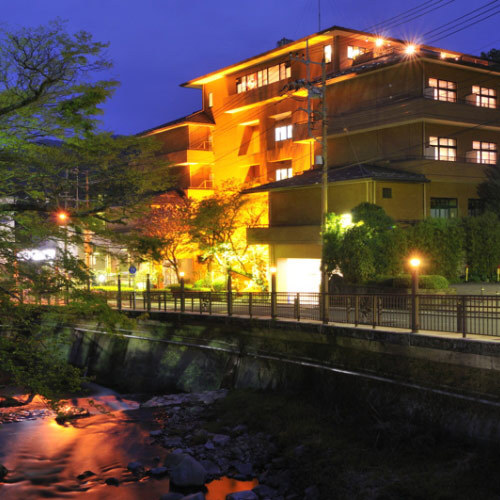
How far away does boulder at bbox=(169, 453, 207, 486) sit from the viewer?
50.1ft

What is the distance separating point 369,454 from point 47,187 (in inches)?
392

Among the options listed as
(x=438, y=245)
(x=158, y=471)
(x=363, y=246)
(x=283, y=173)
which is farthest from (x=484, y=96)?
(x=158, y=471)

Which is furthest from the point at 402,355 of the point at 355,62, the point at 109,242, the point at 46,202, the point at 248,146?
the point at 248,146

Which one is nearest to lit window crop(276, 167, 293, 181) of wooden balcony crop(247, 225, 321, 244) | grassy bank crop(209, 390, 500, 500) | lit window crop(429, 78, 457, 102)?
wooden balcony crop(247, 225, 321, 244)

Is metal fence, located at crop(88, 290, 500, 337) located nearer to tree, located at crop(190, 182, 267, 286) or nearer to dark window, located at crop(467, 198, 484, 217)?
tree, located at crop(190, 182, 267, 286)

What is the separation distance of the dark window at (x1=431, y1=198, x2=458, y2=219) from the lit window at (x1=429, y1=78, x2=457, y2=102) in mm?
5850

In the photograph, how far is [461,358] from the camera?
49.8 ft

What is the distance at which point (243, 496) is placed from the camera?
14180 millimetres

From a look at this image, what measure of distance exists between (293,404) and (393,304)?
14.7 feet

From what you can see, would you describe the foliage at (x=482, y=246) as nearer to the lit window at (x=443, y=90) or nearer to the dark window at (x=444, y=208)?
the dark window at (x=444, y=208)

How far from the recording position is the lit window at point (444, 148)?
35.2 meters

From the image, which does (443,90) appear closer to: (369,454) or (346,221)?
(346,221)

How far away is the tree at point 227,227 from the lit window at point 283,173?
372 cm

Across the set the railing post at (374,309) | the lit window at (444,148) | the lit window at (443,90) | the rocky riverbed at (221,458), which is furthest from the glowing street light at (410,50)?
the rocky riverbed at (221,458)
